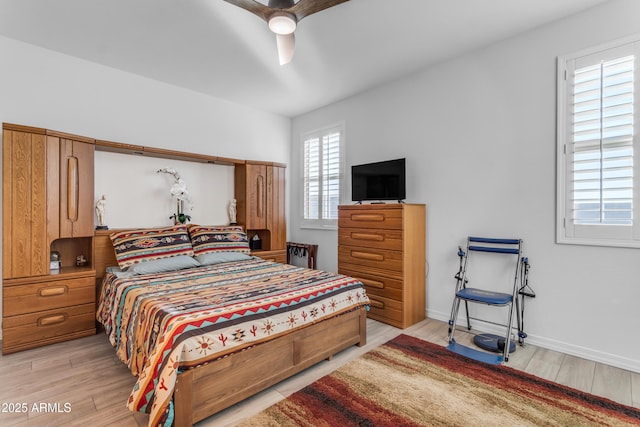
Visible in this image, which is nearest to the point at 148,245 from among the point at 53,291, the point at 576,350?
the point at 53,291

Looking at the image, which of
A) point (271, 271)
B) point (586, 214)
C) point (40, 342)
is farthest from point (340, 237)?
point (40, 342)

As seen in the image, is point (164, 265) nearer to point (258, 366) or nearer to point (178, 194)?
point (178, 194)

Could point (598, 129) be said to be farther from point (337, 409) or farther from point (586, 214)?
point (337, 409)

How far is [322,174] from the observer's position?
4.69 meters

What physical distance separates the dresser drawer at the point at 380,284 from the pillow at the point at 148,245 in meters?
1.94

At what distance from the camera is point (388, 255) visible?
327 cm

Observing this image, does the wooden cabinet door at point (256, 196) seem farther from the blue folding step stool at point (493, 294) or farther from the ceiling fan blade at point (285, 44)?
the blue folding step stool at point (493, 294)

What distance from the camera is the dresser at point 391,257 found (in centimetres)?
316

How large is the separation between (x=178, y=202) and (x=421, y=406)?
3390 mm

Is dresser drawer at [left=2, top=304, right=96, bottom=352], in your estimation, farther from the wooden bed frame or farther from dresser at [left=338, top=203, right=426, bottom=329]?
dresser at [left=338, top=203, right=426, bottom=329]

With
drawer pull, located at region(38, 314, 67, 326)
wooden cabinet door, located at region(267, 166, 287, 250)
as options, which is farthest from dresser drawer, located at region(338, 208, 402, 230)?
drawer pull, located at region(38, 314, 67, 326)

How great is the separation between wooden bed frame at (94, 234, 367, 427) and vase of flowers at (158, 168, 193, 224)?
2379mm

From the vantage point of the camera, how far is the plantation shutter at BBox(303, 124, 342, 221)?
4.48m

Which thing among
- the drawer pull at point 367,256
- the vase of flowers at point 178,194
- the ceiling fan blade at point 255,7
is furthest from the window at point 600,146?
the vase of flowers at point 178,194
